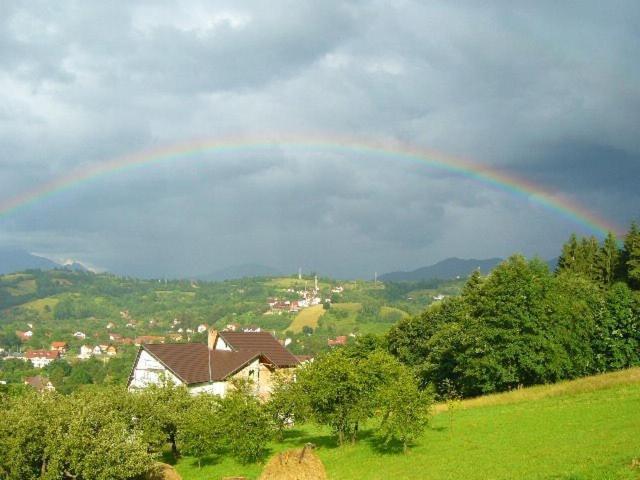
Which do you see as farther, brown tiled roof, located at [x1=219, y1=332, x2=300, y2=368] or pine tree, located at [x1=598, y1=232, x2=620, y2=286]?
pine tree, located at [x1=598, y1=232, x2=620, y2=286]

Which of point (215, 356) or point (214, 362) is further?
point (215, 356)

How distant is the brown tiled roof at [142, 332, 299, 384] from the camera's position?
2386 inches

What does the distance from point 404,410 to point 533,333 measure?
26775 millimetres

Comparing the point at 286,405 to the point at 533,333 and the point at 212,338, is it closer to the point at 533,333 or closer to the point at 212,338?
the point at 533,333

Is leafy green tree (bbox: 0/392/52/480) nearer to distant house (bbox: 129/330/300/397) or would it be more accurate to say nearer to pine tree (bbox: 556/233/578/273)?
distant house (bbox: 129/330/300/397)

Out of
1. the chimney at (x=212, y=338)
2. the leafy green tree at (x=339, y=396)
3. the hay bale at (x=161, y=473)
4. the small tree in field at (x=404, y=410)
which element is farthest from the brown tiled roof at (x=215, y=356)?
the small tree in field at (x=404, y=410)

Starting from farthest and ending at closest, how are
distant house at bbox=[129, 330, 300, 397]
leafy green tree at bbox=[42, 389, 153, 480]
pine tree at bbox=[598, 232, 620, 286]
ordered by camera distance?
pine tree at bbox=[598, 232, 620, 286], distant house at bbox=[129, 330, 300, 397], leafy green tree at bbox=[42, 389, 153, 480]

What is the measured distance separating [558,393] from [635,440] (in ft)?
63.3

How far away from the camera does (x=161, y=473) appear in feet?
108

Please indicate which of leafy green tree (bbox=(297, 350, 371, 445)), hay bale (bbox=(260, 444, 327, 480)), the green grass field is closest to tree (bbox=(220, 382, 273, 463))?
the green grass field

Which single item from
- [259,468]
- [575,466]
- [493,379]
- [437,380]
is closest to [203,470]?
[259,468]

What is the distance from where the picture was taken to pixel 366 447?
1359 inches

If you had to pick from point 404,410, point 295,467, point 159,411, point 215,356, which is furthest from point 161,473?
point 215,356

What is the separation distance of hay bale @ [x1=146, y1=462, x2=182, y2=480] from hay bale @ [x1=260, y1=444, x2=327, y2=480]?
886cm
